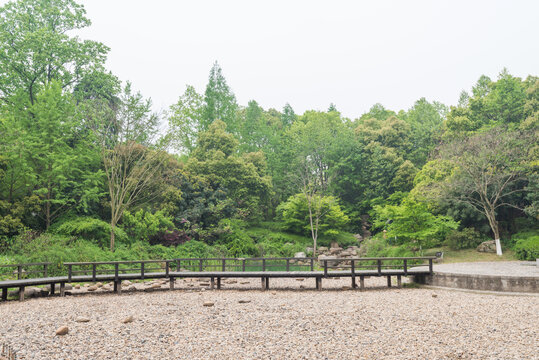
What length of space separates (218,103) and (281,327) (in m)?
32.8

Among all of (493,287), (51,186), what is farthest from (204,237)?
(493,287)

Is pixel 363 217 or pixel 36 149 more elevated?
pixel 36 149

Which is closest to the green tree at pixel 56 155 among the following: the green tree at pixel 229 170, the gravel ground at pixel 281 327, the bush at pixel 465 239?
the green tree at pixel 229 170

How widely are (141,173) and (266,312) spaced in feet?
46.4

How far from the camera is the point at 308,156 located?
118 feet

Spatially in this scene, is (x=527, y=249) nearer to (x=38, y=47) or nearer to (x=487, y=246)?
(x=487, y=246)

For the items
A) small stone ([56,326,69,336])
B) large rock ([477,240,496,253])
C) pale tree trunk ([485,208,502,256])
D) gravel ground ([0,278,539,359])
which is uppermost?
pale tree trunk ([485,208,502,256])

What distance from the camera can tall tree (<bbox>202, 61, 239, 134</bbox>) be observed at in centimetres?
3606

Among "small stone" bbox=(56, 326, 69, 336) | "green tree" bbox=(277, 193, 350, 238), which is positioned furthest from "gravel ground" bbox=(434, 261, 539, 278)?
"green tree" bbox=(277, 193, 350, 238)

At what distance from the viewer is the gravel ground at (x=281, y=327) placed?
5.20 m

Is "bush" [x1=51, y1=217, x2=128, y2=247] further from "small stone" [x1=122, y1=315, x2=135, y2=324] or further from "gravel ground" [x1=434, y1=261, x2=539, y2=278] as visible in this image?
"gravel ground" [x1=434, y1=261, x2=539, y2=278]

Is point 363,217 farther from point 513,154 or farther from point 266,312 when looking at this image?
point 266,312

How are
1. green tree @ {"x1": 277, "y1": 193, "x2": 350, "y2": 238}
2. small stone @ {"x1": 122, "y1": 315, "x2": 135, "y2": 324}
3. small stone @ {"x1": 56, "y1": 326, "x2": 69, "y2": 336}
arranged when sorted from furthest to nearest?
green tree @ {"x1": 277, "y1": 193, "x2": 350, "y2": 238} → small stone @ {"x1": 122, "y1": 315, "x2": 135, "y2": 324} → small stone @ {"x1": 56, "y1": 326, "x2": 69, "y2": 336}

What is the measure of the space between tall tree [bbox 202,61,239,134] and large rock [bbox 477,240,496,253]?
25.1 meters
